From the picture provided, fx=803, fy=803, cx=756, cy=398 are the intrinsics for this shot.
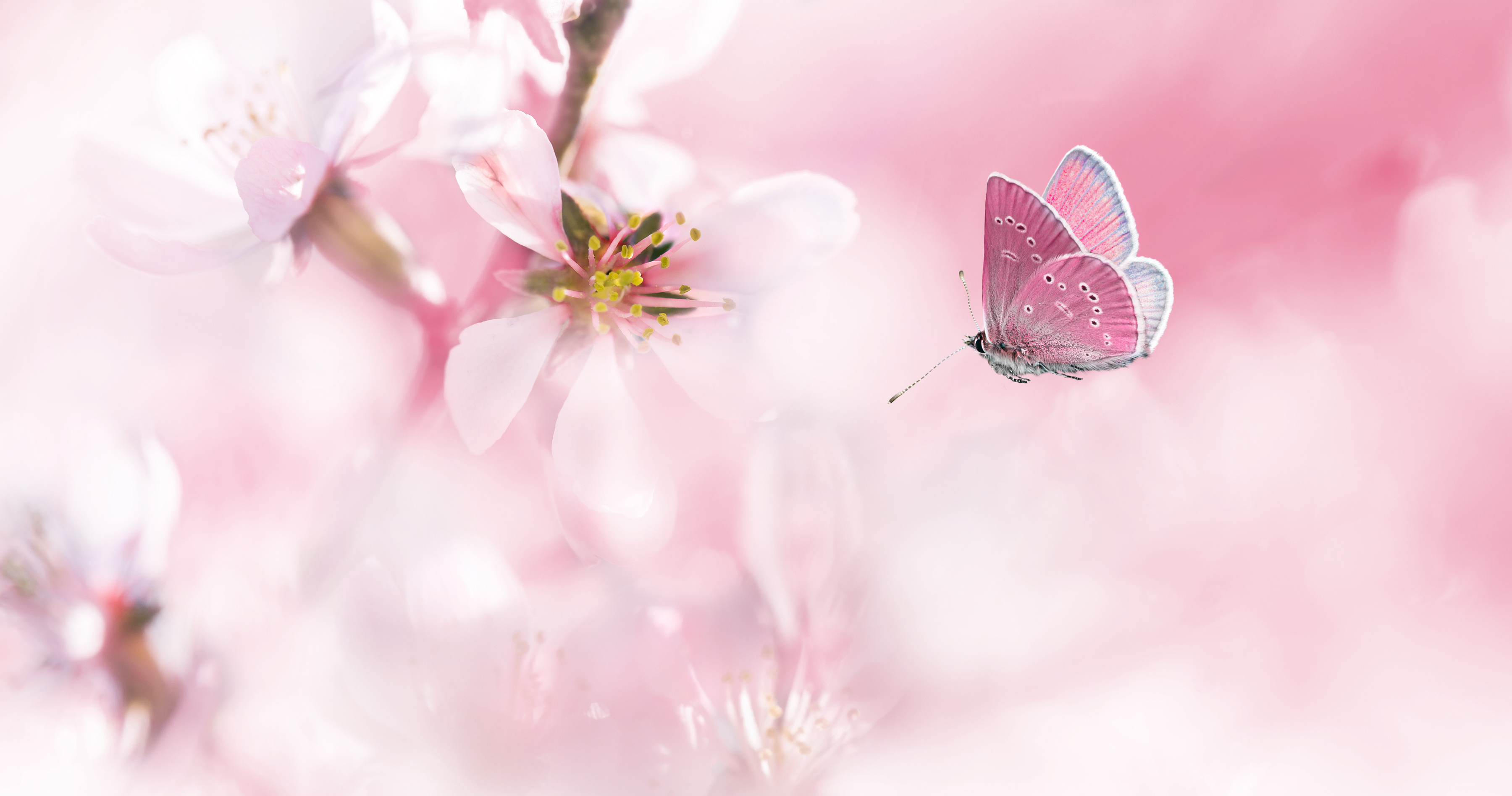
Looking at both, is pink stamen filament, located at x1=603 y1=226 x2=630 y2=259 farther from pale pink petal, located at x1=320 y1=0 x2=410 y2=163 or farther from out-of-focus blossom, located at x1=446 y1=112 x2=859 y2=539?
pale pink petal, located at x1=320 y1=0 x2=410 y2=163

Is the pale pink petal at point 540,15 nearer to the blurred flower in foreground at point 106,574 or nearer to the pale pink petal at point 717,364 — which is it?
the pale pink petal at point 717,364

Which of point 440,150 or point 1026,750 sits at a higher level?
point 440,150

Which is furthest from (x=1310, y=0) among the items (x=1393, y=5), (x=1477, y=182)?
(x=1477, y=182)

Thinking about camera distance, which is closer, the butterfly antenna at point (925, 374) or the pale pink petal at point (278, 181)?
the pale pink petal at point (278, 181)

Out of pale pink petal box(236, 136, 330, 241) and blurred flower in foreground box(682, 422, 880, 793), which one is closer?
→ pale pink petal box(236, 136, 330, 241)

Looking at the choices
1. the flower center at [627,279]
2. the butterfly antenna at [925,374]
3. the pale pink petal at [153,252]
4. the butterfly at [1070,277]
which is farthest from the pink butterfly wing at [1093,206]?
the pale pink petal at [153,252]

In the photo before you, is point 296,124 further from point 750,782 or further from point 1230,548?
point 1230,548

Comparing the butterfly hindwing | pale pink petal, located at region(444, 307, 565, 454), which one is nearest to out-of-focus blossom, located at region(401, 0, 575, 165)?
pale pink petal, located at region(444, 307, 565, 454)

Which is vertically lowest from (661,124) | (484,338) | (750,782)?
(750,782)
